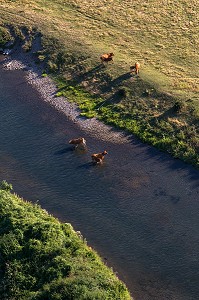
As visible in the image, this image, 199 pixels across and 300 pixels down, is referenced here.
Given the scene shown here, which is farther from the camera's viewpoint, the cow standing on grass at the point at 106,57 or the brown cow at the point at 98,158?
the cow standing on grass at the point at 106,57

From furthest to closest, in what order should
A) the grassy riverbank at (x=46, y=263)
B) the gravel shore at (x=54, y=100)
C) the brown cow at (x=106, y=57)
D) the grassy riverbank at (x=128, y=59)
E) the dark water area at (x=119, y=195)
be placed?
the brown cow at (x=106, y=57), the grassy riverbank at (x=128, y=59), the gravel shore at (x=54, y=100), the dark water area at (x=119, y=195), the grassy riverbank at (x=46, y=263)

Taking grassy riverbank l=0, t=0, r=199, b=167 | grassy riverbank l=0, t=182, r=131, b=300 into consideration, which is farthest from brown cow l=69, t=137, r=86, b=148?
grassy riverbank l=0, t=182, r=131, b=300

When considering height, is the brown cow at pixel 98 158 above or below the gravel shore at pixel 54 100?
below

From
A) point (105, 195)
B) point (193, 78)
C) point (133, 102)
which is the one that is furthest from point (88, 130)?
point (193, 78)

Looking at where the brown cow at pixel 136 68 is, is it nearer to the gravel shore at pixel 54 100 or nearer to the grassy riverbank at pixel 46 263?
the gravel shore at pixel 54 100

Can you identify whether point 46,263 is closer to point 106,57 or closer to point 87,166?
point 87,166

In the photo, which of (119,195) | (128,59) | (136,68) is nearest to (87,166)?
(119,195)

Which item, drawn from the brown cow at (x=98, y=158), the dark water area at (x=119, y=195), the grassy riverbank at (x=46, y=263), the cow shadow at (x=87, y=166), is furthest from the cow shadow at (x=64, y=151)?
the grassy riverbank at (x=46, y=263)

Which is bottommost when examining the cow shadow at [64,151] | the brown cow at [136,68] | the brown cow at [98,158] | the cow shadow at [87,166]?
the cow shadow at [87,166]
